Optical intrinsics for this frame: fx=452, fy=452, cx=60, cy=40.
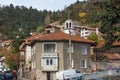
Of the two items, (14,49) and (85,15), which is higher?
(85,15)

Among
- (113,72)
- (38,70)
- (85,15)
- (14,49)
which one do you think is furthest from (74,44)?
(85,15)

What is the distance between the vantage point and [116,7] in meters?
36.8

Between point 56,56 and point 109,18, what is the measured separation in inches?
1553

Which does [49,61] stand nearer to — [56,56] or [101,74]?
[56,56]

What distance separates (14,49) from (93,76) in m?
51.7

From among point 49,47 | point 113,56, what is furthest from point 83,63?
point 113,56

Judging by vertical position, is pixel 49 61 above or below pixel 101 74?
above

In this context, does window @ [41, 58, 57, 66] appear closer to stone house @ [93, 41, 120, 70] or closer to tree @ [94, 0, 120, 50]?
stone house @ [93, 41, 120, 70]

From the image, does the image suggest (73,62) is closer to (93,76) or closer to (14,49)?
(93,76)

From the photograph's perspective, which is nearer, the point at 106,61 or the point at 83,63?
the point at 83,63

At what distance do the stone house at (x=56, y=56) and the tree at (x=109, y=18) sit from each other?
118ft

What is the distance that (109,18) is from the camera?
3709 cm

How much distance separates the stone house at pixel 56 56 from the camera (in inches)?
2983

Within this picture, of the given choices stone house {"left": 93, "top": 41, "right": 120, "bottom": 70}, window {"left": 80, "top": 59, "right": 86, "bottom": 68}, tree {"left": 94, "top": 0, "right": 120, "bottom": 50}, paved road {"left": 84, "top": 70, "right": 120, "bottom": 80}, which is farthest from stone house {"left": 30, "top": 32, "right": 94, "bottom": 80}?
tree {"left": 94, "top": 0, "right": 120, "bottom": 50}
